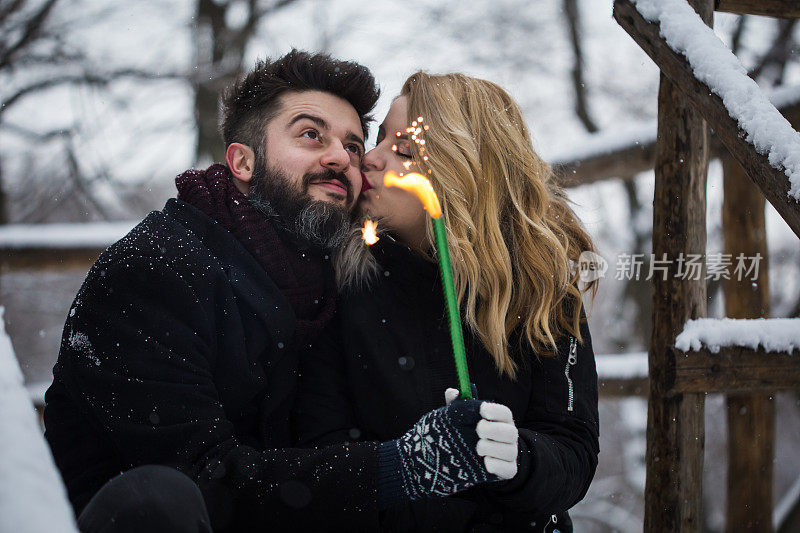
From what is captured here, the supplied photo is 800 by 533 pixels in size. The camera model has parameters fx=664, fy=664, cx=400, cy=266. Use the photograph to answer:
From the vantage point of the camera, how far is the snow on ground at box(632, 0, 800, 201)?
6.01ft

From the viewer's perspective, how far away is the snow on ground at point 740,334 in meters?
2.62

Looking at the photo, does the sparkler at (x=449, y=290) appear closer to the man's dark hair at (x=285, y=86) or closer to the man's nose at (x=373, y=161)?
the man's nose at (x=373, y=161)

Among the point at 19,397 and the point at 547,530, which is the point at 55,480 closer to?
the point at 19,397

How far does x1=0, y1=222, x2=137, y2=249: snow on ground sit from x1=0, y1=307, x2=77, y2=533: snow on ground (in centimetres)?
296

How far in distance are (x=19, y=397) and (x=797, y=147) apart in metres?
1.91

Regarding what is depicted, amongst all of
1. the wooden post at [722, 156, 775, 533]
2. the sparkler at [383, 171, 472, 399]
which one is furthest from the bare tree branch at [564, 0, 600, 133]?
the sparkler at [383, 171, 472, 399]

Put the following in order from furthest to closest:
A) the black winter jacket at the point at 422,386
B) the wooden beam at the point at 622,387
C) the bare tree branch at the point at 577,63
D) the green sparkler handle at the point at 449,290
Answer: the bare tree branch at the point at 577,63, the wooden beam at the point at 622,387, the black winter jacket at the point at 422,386, the green sparkler handle at the point at 449,290

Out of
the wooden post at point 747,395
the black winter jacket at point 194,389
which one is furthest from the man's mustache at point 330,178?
the wooden post at point 747,395

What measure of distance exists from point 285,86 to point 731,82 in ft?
4.98

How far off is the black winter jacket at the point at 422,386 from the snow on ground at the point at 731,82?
0.83 metres

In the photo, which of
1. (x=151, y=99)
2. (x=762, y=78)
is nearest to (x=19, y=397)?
(x=151, y=99)

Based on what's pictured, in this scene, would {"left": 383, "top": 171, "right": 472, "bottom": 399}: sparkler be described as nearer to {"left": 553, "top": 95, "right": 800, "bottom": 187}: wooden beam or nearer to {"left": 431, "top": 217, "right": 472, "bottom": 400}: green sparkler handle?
{"left": 431, "top": 217, "right": 472, "bottom": 400}: green sparkler handle

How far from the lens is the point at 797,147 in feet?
5.91

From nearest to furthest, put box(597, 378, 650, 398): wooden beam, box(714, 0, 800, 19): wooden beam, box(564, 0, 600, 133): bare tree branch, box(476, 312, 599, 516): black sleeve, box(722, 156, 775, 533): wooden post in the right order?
box(476, 312, 599, 516): black sleeve, box(714, 0, 800, 19): wooden beam, box(597, 378, 650, 398): wooden beam, box(722, 156, 775, 533): wooden post, box(564, 0, 600, 133): bare tree branch
